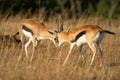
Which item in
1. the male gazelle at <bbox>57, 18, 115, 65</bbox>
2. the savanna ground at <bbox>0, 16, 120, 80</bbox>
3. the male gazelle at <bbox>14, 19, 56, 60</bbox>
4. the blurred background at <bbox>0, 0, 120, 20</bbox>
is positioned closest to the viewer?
the savanna ground at <bbox>0, 16, 120, 80</bbox>

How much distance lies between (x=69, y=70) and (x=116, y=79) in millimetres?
1011

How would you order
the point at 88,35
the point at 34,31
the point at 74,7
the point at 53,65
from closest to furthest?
1. the point at 53,65
2. the point at 88,35
3. the point at 34,31
4. the point at 74,7

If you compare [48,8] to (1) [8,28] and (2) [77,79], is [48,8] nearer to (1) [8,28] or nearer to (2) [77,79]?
(1) [8,28]

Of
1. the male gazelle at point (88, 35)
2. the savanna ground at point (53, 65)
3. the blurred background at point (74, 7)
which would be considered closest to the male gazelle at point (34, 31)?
the savanna ground at point (53, 65)

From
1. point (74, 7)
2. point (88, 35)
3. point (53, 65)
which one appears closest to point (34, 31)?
point (88, 35)

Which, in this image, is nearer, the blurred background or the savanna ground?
the savanna ground

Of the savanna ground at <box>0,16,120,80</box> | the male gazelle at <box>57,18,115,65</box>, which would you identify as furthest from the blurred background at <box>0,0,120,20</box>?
the male gazelle at <box>57,18,115,65</box>

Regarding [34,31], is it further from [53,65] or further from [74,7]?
[74,7]

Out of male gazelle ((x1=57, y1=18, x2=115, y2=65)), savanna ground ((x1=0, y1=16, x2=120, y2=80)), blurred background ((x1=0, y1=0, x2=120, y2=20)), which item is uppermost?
blurred background ((x1=0, y1=0, x2=120, y2=20))

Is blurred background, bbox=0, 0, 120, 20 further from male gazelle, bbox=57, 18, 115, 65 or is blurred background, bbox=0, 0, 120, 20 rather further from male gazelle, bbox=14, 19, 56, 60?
male gazelle, bbox=57, 18, 115, 65

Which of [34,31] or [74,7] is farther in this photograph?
[74,7]

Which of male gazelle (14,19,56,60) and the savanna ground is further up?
male gazelle (14,19,56,60)

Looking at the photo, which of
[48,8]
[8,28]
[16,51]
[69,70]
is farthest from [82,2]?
[69,70]

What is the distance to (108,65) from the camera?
991 cm
